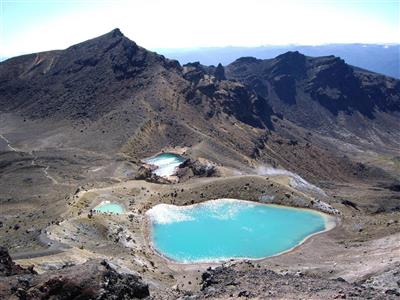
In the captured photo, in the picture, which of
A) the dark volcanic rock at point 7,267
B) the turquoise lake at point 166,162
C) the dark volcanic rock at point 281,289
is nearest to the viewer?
the dark volcanic rock at point 281,289

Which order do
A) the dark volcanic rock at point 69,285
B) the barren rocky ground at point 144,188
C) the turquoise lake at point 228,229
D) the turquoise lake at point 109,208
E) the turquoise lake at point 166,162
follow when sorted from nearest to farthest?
the dark volcanic rock at point 69,285, the barren rocky ground at point 144,188, the turquoise lake at point 228,229, the turquoise lake at point 109,208, the turquoise lake at point 166,162

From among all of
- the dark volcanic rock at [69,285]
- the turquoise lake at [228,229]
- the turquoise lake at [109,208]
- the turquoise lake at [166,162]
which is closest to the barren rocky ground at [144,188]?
the dark volcanic rock at [69,285]

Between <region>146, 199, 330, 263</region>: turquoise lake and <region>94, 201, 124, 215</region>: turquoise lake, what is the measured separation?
4733mm

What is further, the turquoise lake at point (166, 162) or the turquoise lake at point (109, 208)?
the turquoise lake at point (166, 162)

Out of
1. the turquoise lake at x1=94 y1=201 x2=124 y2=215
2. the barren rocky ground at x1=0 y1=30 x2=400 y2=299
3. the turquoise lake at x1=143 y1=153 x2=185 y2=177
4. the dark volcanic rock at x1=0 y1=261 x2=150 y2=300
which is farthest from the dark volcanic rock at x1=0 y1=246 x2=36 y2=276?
the turquoise lake at x1=143 y1=153 x2=185 y2=177

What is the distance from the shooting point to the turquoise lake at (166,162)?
115 meters

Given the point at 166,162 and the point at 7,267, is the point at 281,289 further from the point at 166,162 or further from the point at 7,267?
the point at 166,162

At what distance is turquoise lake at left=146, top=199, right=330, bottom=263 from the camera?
65375mm

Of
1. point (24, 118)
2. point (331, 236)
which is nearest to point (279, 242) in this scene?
point (331, 236)

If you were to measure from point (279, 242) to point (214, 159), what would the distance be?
61563 mm

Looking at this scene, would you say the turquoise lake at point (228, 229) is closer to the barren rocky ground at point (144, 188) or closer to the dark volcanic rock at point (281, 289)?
the barren rocky ground at point (144, 188)

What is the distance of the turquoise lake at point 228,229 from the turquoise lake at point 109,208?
4.73 m

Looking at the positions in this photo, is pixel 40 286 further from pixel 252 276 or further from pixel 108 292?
pixel 252 276

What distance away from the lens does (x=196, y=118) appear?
16538cm
